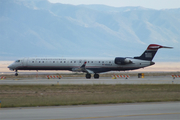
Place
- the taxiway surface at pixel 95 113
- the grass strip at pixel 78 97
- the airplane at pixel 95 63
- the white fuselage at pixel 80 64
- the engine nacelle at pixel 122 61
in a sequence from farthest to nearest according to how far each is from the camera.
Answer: the white fuselage at pixel 80 64
the airplane at pixel 95 63
the engine nacelle at pixel 122 61
the grass strip at pixel 78 97
the taxiway surface at pixel 95 113

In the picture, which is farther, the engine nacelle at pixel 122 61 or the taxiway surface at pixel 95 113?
the engine nacelle at pixel 122 61

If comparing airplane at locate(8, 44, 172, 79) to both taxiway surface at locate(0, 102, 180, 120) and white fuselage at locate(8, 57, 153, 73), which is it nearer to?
white fuselage at locate(8, 57, 153, 73)

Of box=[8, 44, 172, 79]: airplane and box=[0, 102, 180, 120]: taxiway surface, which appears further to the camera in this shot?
box=[8, 44, 172, 79]: airplane

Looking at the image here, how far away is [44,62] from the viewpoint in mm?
61094

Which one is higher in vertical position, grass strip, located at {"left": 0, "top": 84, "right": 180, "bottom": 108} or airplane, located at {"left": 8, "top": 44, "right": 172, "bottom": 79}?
airplane, located at {"left": 8, "top": 44, "right": 172, "bottom": 79}

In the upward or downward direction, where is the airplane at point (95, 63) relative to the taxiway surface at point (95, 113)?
upward

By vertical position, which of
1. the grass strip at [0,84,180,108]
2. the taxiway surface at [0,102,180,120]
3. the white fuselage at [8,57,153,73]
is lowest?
the taxiway surface at [0,102,180,120]

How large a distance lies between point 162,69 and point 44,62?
61024 millimetres

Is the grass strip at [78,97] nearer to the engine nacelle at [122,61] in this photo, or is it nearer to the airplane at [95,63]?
the engine nacelle at [122,61]

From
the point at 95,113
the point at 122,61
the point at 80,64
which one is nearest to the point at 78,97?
the point at 95,113

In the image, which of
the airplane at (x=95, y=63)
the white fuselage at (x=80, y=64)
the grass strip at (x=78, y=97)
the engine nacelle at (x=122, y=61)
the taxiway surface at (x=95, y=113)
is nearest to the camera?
the taxiway surface at (x=95, y=113)

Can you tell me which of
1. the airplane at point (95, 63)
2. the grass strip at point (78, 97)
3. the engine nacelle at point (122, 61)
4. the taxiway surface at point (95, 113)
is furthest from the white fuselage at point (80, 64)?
the taxiway surface at point (95, 113)

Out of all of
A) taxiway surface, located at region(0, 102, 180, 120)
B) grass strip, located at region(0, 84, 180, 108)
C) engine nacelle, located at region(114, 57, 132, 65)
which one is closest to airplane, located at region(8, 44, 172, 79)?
engine nacelle, located at region(114, 57, 132, 65)

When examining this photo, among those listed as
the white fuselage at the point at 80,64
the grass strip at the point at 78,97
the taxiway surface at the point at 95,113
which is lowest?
the taxiway surface at the point at 95,113
